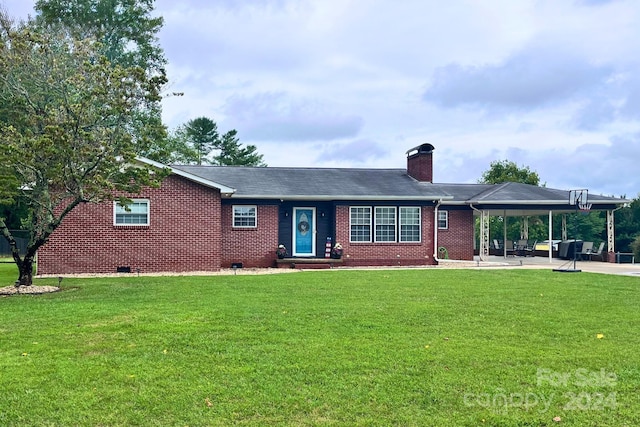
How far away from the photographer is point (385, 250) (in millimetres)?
19562

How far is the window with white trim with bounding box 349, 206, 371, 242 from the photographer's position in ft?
63.8

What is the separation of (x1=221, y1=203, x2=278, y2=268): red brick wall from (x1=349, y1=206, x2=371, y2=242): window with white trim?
282 centimetres

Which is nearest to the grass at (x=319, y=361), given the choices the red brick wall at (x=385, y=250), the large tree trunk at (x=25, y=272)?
the large tree trunk at (x=25, y=272)

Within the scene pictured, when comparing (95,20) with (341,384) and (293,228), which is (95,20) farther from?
(341,384)

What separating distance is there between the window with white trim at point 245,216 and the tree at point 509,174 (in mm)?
23952

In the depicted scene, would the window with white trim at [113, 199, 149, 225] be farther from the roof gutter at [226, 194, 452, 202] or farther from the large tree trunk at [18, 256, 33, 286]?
the large tree trunk at [18, 256, 33, 286]

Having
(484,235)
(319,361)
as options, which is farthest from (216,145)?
(319,361)

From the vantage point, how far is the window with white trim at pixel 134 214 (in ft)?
53.4

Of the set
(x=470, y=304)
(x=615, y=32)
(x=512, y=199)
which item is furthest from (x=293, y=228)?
(x=615, y=32)

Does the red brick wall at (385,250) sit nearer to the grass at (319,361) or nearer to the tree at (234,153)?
the grass at (319,361)

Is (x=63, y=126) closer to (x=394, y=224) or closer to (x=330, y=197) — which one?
(x=330, y=197)

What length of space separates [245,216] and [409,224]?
6.10m

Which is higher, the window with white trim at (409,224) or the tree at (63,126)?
the tree at (63,126)

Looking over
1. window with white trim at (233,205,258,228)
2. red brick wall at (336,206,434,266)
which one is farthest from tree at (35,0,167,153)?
red brick wall at (336,206,434,266)
